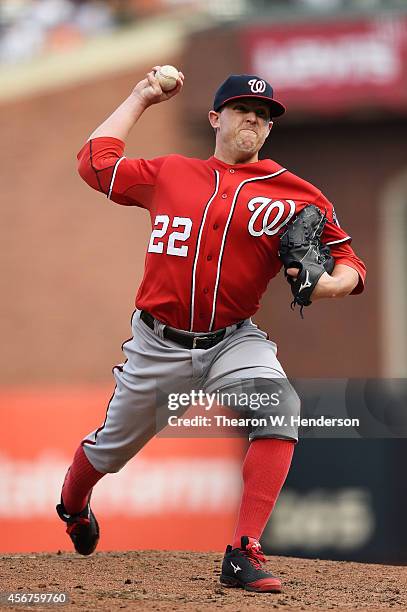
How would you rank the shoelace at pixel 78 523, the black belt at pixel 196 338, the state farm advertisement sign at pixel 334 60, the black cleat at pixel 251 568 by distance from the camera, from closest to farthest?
the black cleat at pixel 251 568
the black belt at pixel 196 338
the shoelace at pixel 78 523
the state farm advertisement sign at pixel 334 60

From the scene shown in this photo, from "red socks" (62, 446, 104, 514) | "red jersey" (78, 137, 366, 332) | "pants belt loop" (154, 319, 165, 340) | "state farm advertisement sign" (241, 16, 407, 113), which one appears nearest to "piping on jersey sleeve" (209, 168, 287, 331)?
"red jersey" (78, 137, 366, 332)

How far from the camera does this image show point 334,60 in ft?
41.3

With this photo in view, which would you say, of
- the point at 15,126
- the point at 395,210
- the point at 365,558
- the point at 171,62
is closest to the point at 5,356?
the point at 15,126

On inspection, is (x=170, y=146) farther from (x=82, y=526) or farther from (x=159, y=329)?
(x=159, y=329)

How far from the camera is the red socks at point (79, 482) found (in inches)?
194

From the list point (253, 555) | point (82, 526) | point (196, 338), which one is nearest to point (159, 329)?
point (196, 338)

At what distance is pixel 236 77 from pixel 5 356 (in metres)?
9.27

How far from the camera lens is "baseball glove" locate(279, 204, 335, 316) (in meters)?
4.34

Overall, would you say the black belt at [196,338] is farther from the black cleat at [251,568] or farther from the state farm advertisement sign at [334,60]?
the state farm advertisement sign at [334,60]

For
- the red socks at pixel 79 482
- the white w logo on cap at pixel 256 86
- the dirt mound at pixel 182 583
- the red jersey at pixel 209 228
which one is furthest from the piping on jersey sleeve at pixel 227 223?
the dirt mound at pixel 182 583

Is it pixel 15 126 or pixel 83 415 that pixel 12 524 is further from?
pixel 15 126

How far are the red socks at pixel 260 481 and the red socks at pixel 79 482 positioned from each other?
0.82m

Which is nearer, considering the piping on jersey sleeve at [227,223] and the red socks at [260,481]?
the red socks at [260,481]

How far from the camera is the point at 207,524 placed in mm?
8547
